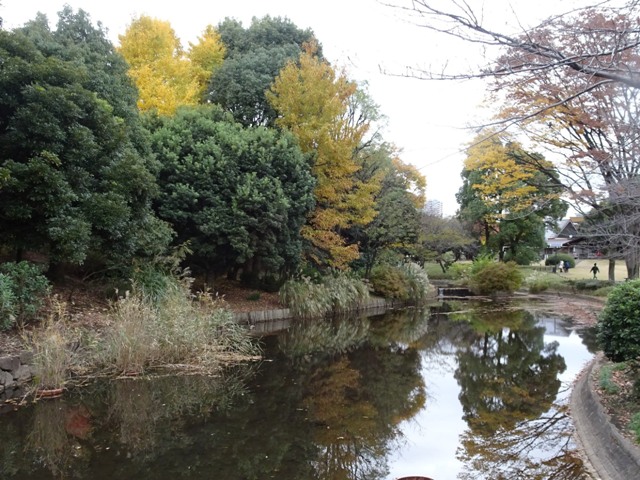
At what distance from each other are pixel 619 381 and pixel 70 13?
51.0 feet

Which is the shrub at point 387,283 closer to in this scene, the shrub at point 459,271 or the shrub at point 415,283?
the shrub at point 415,283

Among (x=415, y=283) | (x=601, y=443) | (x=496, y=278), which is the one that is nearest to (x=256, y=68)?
(x=415, y=283)

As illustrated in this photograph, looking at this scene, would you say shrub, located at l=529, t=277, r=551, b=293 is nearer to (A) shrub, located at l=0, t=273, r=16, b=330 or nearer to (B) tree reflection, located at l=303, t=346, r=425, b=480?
(B) tree reflection, located at l=303, t=346, r=425, b=480

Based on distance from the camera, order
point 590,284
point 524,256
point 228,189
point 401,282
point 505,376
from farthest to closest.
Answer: point 524,256, point 590,284, point 401,282, point 228,189, point 505,376

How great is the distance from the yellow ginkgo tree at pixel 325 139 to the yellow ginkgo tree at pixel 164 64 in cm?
361

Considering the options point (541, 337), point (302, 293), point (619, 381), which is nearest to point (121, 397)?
point (619, 381)

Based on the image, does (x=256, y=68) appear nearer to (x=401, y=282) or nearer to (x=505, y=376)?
(x=401, y=282)

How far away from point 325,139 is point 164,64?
7.05 m

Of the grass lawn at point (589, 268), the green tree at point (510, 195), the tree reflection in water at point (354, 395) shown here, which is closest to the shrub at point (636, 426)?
the tree reflection in water at point (354, 395)

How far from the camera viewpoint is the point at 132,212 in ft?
33.6

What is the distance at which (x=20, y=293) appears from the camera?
25.3ft

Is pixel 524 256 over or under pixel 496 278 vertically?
over

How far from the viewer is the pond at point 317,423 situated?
4742 mm

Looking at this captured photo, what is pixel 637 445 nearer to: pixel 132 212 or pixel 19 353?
pixel 19 353
